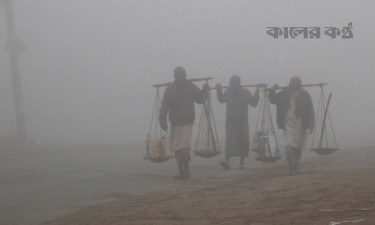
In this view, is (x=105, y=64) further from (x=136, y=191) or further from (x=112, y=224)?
(x=112, y=224)

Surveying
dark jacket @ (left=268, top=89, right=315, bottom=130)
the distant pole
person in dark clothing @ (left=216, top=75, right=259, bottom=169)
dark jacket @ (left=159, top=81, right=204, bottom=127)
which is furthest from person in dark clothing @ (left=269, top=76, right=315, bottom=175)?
the distant pole

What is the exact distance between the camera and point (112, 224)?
6.67m

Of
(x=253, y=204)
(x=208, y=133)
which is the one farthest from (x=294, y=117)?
(x=253, y=204)

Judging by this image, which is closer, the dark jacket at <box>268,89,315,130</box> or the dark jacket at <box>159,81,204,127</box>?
the dark jacket at <box>268,89,315,130</box>

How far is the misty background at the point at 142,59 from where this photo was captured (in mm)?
32875

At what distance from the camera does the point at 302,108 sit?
37.7 ft

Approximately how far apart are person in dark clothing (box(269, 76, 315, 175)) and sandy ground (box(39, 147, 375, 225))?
4.15 feet

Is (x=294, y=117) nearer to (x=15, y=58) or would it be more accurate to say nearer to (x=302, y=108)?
(x=302, y=108)

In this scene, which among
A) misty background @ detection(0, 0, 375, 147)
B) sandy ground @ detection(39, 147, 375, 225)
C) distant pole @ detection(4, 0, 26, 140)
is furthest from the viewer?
misty background @ detection(0, 0, 375, 147)

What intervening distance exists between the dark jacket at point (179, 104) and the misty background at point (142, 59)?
11.3m

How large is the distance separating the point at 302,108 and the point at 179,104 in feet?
7.34

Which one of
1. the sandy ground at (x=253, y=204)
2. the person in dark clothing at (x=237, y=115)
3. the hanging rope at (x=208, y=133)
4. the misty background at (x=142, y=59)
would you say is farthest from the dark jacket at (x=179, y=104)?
the misty background at (x=142, y=59)

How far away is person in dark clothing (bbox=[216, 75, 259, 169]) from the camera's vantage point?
44.9 feet

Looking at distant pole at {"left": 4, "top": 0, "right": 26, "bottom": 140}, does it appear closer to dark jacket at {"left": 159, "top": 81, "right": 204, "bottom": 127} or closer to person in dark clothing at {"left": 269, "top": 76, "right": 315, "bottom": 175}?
dark jacket at {"left": 159, "top": 81, "right": 204, "bottom": 127}
